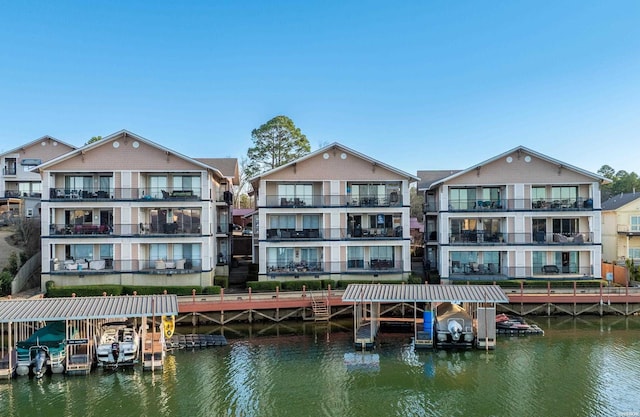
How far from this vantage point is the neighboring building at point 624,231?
41.5 metres

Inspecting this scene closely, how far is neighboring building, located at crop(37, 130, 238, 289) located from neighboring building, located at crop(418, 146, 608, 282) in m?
20.6

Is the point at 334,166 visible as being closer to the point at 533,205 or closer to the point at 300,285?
the point at 300,285

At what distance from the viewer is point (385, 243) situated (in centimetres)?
3603

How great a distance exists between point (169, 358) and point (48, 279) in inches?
632

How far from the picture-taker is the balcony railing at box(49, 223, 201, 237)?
111 feet

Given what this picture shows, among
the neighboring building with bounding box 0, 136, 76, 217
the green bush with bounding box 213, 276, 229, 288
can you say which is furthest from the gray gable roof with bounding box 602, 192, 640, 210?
the neighboring building with bounding box 0, 136, 76, 217

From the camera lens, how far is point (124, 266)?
1329 inches

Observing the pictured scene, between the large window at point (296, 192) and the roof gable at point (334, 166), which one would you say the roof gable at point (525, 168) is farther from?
the large window at point (296, 192)

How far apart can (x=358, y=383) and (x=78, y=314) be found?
13893 mm

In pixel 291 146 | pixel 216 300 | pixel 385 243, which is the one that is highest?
pixel 291 146

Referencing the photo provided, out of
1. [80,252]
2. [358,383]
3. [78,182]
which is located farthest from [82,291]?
[358,383]

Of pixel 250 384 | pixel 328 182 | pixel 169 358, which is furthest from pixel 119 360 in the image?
pixel 328 182

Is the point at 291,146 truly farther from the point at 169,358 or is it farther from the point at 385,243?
the point at 169,358

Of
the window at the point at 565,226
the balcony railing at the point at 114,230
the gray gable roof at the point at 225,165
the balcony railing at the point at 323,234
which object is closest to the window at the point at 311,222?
the balcony railing at the point at 323,234
